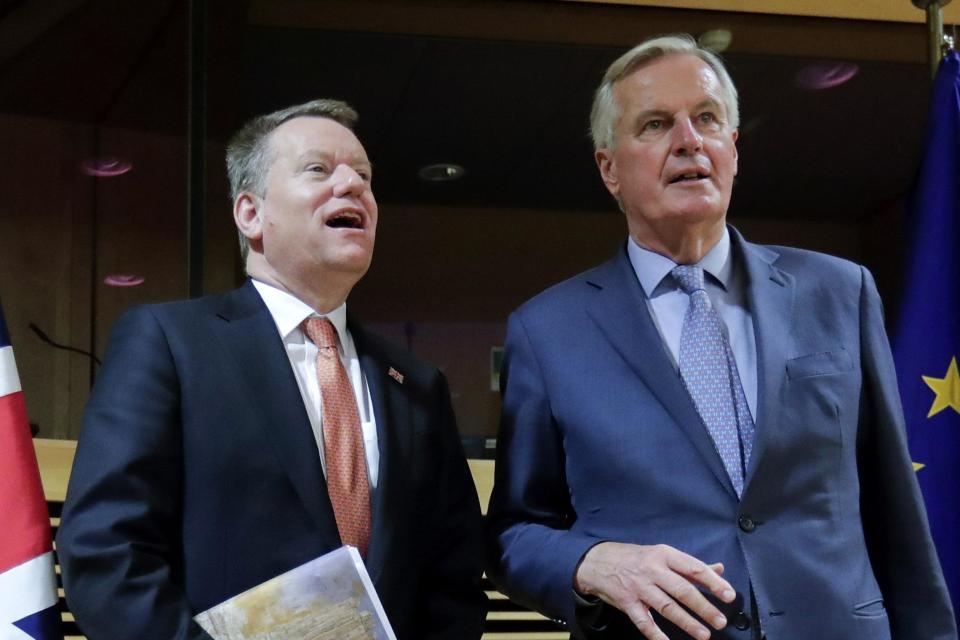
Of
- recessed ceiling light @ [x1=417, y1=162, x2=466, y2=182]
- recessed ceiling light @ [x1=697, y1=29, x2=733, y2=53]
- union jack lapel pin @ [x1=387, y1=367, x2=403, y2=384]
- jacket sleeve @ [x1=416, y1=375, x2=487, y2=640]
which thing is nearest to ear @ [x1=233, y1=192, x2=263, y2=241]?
union jack lapel pin @ [x1=387, y1=367, x2=403, y2=384]

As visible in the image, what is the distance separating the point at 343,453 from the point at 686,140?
2.85 feet

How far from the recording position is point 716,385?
205 centimetres

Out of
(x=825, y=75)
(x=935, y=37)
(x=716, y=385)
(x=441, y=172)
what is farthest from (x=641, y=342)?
(x=825, y=75)

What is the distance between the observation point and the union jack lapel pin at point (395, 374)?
7.28 ft

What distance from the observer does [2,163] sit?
429 cm

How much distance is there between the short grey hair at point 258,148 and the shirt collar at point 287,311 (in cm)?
15

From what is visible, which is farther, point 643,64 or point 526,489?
point 643,64

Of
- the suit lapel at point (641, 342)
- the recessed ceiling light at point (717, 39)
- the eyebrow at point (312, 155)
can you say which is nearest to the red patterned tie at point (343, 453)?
the eyebrow at point (312, 155)

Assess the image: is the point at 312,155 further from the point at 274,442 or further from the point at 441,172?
the point at 441,172

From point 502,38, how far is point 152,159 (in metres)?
1.38

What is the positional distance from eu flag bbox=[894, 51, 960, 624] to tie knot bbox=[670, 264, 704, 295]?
1028 millimetres

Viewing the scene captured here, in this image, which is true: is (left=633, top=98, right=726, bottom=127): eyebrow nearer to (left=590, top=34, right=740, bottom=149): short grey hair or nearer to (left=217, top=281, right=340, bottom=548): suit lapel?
(left=590, top=34, right=740, bottom=149): short grey hair

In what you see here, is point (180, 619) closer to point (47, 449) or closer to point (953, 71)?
point (47, 449)

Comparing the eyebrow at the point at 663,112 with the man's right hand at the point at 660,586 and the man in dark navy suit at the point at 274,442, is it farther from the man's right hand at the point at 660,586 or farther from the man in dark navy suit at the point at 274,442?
the man's right hand at the point at 660,586
